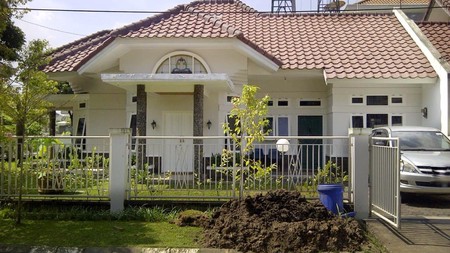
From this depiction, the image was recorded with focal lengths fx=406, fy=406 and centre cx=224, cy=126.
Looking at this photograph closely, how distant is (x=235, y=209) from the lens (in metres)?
7.50

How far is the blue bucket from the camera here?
771cm

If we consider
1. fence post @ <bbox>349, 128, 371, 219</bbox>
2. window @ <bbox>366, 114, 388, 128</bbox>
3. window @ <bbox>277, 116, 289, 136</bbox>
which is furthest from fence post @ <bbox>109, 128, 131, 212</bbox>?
window @ <bbox>366, 114, 388, 128</bbox>

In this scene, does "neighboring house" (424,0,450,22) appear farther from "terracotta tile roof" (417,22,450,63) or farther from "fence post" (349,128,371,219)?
"fence post" (349,128,371,219)

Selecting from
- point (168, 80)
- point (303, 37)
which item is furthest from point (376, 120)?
point (168, 80)

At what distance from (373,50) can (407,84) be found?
1891 millimetres

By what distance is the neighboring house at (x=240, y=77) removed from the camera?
42.5 ft

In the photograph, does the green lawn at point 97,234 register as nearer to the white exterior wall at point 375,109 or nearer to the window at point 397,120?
the white exterior wall at point 375,109

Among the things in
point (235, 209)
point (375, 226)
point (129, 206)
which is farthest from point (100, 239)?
point (375, 226)

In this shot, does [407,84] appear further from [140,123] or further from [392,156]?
[140,123]

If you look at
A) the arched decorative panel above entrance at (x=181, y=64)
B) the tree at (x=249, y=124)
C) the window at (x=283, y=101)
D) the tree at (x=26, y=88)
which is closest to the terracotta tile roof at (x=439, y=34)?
the window at (x=283, y=101)

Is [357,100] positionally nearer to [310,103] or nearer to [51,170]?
[310,103]

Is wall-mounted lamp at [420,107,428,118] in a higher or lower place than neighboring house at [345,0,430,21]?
lower

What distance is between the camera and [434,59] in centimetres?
1348

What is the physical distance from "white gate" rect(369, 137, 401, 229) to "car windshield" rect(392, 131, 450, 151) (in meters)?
3.06
